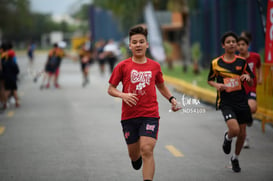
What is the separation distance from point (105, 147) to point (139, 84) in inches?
152

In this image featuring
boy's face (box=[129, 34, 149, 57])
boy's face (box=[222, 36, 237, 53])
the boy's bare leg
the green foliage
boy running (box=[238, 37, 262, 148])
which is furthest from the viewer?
the green foliage

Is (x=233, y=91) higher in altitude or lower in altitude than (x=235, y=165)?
higher

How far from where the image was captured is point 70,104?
1778 centimetres

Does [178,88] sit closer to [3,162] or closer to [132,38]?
[3,162]

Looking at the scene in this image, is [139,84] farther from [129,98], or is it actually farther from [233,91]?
[233,91]

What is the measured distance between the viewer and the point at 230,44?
7941mm

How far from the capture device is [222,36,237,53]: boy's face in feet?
26.0

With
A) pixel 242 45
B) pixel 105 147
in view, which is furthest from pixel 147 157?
pixel 242 45

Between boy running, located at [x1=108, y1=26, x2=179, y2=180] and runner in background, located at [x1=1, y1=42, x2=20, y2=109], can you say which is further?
runner in background, located at [x1=1, y1=42, x2=20, y2=109]

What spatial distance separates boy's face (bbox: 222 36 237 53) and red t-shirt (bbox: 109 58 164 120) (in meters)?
1.77

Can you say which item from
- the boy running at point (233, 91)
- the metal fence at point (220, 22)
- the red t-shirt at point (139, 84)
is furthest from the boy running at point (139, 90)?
the metal fence at point (220, 22)

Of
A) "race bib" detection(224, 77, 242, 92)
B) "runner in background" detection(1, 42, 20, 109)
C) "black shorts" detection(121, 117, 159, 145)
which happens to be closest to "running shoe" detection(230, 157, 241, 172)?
"race bib" detection(224, 77, 242, 92)

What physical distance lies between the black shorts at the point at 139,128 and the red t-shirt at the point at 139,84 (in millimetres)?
54

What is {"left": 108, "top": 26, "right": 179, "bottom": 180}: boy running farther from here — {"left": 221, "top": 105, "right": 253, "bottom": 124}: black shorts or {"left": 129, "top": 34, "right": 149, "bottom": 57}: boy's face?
{"left": 221, "top": 105, "right": 253, "bottom": 124}: black shorts
